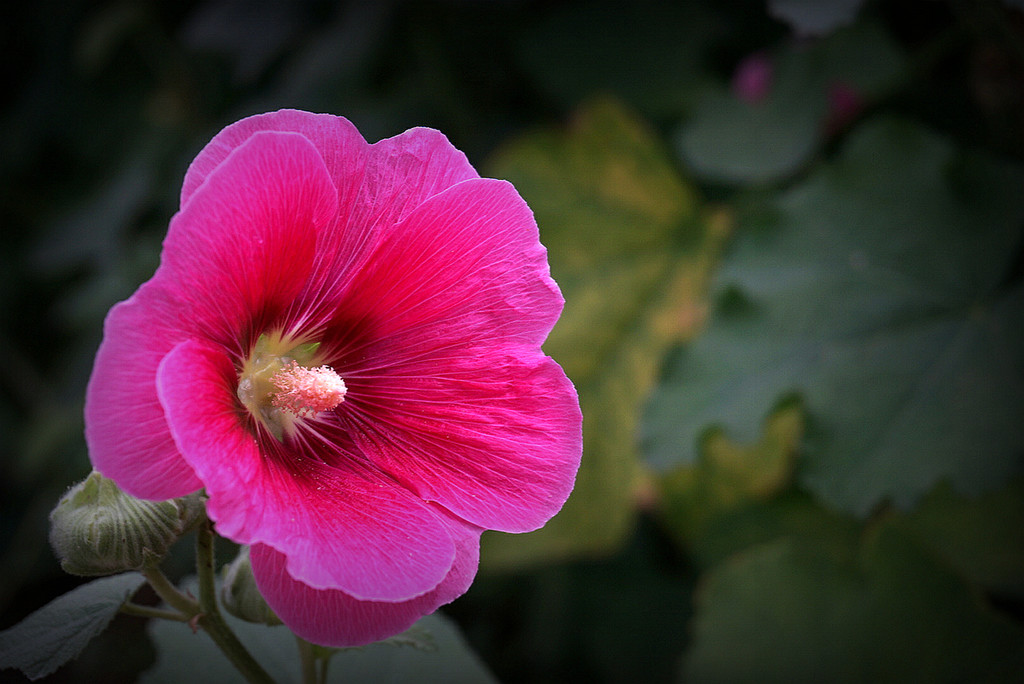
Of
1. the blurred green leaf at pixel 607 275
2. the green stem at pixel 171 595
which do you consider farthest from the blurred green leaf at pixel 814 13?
the green stem at pixel 171 595

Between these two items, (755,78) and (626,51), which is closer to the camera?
(755,78)

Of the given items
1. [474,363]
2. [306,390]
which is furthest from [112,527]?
[474,363]

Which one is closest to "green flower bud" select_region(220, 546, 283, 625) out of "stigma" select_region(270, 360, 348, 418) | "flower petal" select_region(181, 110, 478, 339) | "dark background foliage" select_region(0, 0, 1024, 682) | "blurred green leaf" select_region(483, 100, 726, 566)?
"stigma" select_region(270, 360, 348, 418)

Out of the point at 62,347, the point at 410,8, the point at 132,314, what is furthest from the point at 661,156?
the point at 62,347

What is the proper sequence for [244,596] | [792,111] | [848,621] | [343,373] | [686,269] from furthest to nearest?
[686,269], [792,111], [848,621], [343,373], [244,596]

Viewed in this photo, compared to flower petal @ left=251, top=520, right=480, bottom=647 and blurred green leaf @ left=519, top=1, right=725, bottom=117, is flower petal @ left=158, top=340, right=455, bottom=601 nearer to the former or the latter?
flower petal @ left=251, top=520, right=480, bottom=647

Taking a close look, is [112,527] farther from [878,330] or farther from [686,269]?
[686,269]

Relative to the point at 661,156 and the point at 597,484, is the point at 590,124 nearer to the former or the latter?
the point at 661,156

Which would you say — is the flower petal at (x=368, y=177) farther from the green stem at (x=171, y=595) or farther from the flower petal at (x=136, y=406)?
the green stem at (x=171, y=595)
